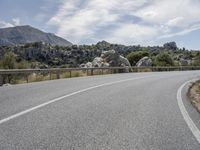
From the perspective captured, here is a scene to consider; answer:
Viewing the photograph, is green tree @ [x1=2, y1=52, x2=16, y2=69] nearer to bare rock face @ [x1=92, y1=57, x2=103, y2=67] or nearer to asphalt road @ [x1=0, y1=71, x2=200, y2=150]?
bare rock face @ [x1=92, y1=57, x2=103, y2=67]

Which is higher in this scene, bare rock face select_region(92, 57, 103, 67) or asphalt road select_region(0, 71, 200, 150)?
bare rock face select_region(92, 57, 103, 67)

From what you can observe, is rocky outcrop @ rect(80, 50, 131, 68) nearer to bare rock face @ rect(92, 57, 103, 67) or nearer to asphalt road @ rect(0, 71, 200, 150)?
bare rock face @ rect(92, 57, 103, 67)

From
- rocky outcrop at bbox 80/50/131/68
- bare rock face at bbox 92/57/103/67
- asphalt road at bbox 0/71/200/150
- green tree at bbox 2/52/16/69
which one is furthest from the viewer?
rocky outcrop at bbox 80/50/131/68

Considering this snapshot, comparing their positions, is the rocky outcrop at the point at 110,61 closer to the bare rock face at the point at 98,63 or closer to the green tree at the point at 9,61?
the bare rock face at the point at 98,63

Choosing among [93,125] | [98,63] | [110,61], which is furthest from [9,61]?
[93,125]

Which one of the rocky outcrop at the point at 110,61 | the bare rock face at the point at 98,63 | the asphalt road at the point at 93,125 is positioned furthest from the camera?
the rocky outcrop at the point at 110,61

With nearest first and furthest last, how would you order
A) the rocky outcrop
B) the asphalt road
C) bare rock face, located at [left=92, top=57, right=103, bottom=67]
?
the asphalt road < bare rock face, located at [left=92, top=57, right=103, bottom=67] < the rocky outcrop

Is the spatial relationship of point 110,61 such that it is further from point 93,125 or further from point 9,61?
point 93,125

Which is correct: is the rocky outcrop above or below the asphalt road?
above

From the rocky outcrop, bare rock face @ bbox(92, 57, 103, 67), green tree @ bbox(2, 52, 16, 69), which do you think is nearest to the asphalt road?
green tree @ bbox(2, 52, 16, 69)

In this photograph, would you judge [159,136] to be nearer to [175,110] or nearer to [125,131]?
[125,131]

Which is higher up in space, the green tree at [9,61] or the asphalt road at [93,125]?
the green tree at [9,61]

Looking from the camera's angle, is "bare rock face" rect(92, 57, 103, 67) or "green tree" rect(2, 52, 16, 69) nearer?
"green tree" rect(2, 52, 16, 69)

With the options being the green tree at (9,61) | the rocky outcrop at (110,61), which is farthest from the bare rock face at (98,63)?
the green tree at (9,61)
